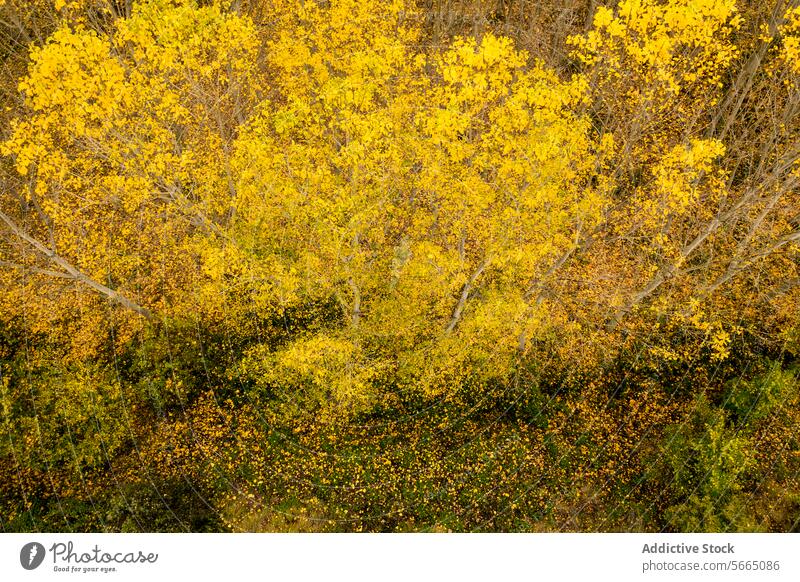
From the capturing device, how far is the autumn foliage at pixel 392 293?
Answer: 17.3 m

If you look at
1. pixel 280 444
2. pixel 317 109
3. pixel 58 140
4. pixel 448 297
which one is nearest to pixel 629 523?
pixel 448 297

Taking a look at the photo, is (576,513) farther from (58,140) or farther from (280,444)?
(58,140)

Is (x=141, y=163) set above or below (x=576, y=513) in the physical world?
above

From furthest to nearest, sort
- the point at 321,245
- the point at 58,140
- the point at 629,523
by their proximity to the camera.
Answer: the point at 58,140 < the point at 321,245 < the point at 629,523

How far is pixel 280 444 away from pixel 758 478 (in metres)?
18.7

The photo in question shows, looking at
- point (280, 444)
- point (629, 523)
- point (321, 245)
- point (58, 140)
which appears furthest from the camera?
point (58, 140)

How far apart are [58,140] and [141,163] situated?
1242cm

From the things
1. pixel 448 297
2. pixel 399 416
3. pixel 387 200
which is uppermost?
pixel 387 200

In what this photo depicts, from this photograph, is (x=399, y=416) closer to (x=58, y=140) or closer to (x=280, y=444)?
(x=280, y=444)

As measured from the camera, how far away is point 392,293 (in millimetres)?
21953

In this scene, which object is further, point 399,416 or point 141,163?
point 399,416

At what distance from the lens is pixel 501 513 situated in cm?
1795

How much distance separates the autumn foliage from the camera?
17328 millimetres

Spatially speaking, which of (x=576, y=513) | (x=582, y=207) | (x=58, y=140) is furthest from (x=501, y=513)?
(x=58, y=140)
